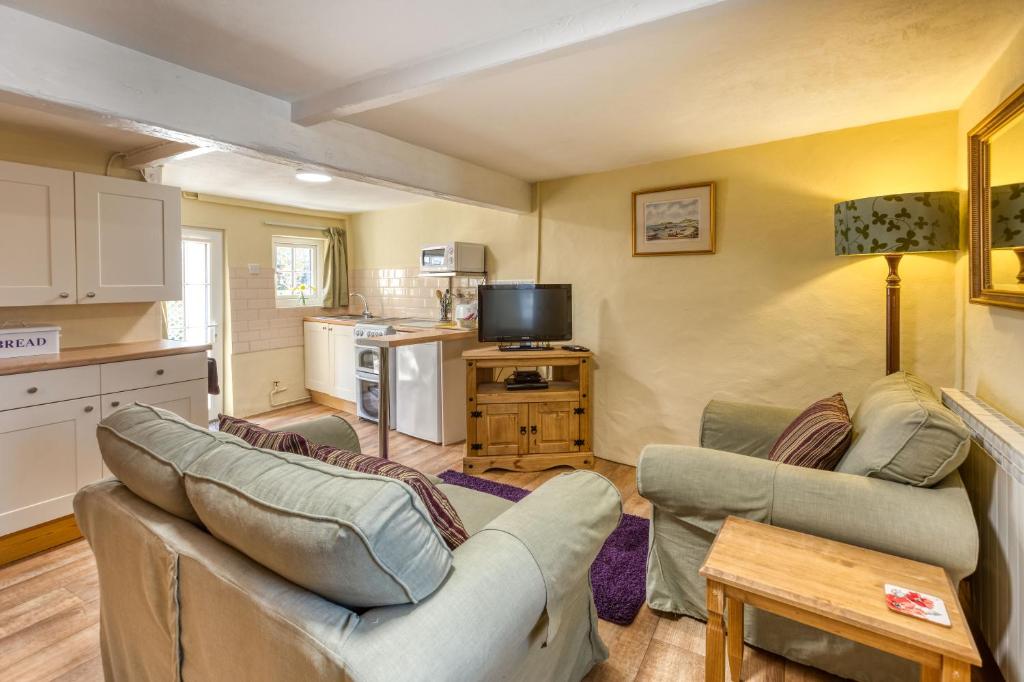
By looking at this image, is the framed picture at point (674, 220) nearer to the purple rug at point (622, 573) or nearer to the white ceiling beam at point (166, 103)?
the white ceiling beam at point (166, 103)

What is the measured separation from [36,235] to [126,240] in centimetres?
41

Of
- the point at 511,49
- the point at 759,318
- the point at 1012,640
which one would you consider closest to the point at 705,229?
the point at 759,318

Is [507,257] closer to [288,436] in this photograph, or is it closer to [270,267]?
[270,267]

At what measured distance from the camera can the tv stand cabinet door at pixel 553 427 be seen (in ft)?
11.9

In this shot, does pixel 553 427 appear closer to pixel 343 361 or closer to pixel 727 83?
pixel 727 83

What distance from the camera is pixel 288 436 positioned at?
4.99 feet

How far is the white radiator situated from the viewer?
55.9 inches

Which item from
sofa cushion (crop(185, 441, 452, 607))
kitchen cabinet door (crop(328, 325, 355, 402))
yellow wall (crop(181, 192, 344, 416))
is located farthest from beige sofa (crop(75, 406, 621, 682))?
yellow wall (crop(181, 192, 344, 416))

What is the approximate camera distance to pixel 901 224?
7.33 feet

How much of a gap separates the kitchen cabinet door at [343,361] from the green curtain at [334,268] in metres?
0.60

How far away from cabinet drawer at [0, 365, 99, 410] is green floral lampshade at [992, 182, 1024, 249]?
4.11 meters

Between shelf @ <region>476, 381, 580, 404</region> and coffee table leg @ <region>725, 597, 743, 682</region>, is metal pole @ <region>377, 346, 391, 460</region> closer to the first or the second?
shelf @ <region>476, 381, 580, 404</region>

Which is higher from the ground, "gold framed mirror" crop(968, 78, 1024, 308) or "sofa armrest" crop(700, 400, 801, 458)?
"gold framed mirror" crop(968, 78, 1024, 308)

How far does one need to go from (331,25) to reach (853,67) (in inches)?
79.4
